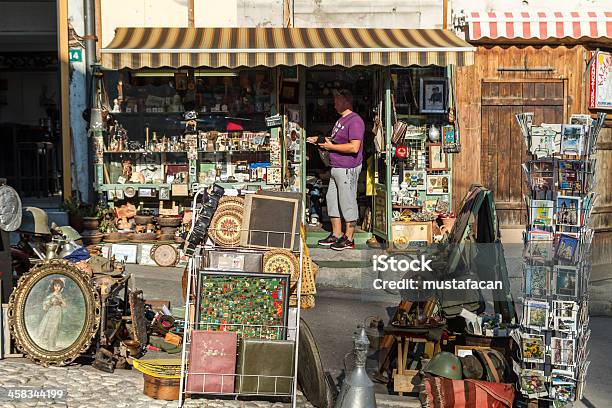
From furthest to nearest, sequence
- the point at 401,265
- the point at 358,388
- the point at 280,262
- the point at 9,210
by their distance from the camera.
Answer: the point at 401,265 → the point at 9,210 → the point at 280,262 → the point at 358,388

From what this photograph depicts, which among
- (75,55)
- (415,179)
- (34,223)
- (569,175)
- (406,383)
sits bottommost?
(406,383)

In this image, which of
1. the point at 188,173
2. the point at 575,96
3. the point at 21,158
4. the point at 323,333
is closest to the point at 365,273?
the point at 323,333

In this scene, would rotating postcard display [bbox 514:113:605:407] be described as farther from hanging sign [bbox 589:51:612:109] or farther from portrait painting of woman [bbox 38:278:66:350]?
hanging sign [bbox 589:51:612:109]

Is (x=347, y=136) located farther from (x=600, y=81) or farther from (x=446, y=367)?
(x=446, y=367)

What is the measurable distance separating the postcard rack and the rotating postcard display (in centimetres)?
177

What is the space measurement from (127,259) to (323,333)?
13.0 feet

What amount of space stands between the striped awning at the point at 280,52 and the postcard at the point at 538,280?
5477 mm

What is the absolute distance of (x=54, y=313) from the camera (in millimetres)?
7805

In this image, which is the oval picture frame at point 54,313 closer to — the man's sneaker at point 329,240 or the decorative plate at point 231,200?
the decorative plate at point 231,200

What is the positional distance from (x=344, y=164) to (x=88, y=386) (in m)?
5.61

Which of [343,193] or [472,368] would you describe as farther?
[343,193]

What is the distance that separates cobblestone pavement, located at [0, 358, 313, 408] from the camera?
7062 millimetres

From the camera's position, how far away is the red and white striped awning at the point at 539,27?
12.6m

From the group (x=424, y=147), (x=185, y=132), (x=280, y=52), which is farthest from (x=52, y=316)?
(x=424, y=147)
